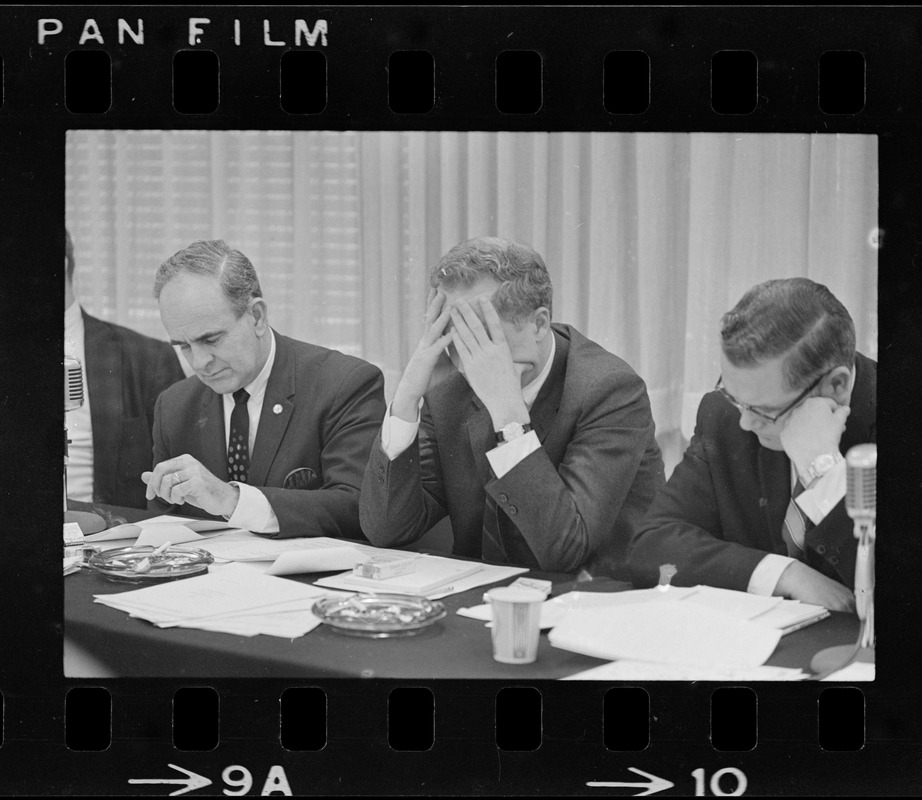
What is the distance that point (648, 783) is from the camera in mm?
2857

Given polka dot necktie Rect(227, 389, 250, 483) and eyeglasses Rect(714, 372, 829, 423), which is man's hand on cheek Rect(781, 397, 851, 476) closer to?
eyeglasses Rect(714, 372, 829, 423)

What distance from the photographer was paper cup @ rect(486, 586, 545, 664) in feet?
8.41

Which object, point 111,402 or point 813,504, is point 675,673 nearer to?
point 813,504

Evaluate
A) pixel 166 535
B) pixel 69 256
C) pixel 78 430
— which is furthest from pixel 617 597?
pixel 69 256

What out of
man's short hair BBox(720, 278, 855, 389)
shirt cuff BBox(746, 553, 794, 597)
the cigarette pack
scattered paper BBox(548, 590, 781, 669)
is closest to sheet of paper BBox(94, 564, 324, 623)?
the cigarette pack

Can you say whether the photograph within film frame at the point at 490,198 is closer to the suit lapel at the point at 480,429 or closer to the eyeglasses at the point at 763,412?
the eyeglasses at the point at 763,412

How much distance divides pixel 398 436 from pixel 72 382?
726mm

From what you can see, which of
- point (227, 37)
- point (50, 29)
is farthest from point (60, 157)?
point (227, 37)

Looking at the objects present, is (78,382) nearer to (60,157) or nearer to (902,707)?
(60,157)

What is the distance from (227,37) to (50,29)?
1.25 feet

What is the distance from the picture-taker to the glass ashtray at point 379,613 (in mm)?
2650

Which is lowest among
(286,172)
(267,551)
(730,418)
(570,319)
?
(267,551)

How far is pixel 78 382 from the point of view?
2930 millimetres

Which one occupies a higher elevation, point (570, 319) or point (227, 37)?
point (227, 37)
